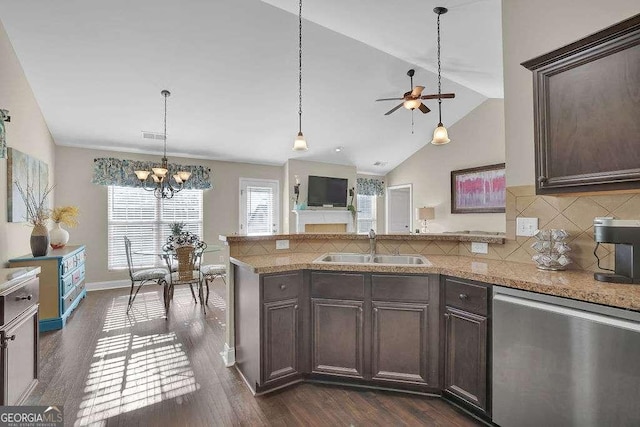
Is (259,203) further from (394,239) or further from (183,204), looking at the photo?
(394,239)

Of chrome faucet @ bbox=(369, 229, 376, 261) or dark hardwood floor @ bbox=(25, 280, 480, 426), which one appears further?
chrome faucet @ bbox=(369, 229, 376, 261)

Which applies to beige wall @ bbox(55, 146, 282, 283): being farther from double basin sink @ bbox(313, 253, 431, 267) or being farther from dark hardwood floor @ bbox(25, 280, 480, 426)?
double basin sink @ bbox(313, 253, 431, 267)

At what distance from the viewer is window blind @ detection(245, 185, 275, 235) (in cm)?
671

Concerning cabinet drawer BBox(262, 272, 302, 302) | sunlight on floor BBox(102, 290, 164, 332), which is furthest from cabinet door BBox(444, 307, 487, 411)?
sunlight on floor BBox(102, 290, 164, 332)

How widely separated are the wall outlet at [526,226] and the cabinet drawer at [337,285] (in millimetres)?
1178

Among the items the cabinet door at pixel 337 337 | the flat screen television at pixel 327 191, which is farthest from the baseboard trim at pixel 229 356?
the flat screen television at pixel 327 191

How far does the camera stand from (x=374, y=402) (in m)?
2.08

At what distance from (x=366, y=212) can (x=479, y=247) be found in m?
5.86

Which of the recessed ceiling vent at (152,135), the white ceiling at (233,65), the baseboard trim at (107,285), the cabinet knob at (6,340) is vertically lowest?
the baseboard trim at (107,285)

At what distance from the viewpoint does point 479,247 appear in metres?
2.43

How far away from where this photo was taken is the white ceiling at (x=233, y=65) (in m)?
3.00

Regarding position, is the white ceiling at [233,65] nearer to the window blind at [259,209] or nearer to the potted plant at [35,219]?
the window blind at [259,209]

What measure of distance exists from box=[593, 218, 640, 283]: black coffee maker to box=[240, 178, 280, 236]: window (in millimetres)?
5705

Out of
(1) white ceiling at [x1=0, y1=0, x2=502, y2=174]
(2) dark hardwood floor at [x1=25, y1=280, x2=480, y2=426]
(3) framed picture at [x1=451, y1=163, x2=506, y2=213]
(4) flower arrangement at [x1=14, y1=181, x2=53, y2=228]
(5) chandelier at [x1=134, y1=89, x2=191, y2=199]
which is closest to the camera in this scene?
(2) dark hardwood floor at [x1=25, y1=280, x2=480, y2=426]
